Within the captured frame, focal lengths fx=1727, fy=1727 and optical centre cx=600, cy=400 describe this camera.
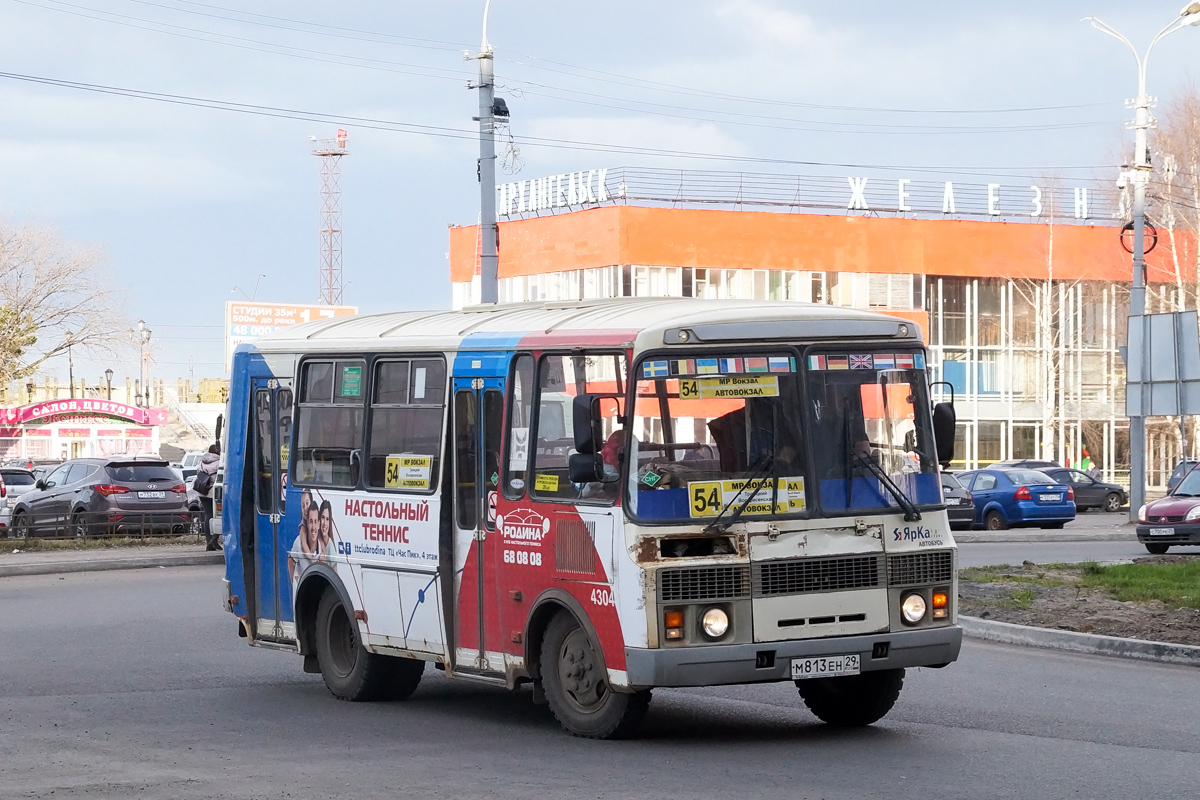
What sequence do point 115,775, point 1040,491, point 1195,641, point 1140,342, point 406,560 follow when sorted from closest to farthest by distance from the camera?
point 115,775 → point 406,560 → point 1195,641 → point 1140,342 → point 1040,491

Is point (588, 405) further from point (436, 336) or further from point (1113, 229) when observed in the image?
point (1113, 229)

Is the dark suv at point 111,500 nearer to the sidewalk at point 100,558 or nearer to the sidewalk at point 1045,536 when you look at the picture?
the sidewalk at point 100,558

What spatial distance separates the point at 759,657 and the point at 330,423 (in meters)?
4.46

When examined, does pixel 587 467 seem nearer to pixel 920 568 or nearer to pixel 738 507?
pixel 738 507

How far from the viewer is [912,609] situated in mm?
10047

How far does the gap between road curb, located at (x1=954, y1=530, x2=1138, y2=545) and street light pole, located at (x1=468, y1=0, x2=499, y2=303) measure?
11832 mm

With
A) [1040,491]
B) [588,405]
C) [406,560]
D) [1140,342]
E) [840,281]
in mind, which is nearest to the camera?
[588,405]

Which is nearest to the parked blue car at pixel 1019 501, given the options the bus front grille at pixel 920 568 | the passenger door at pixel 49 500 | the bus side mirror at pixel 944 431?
the passenger door at pixel 49 500

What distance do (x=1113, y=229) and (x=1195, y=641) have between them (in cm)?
5397

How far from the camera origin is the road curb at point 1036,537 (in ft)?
109

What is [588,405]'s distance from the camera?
9664 millimetres

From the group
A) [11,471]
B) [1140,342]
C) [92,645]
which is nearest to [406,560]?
[92,645]

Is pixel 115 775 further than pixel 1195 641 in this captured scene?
No

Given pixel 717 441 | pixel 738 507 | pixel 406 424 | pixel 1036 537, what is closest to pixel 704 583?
pixel 738 507
